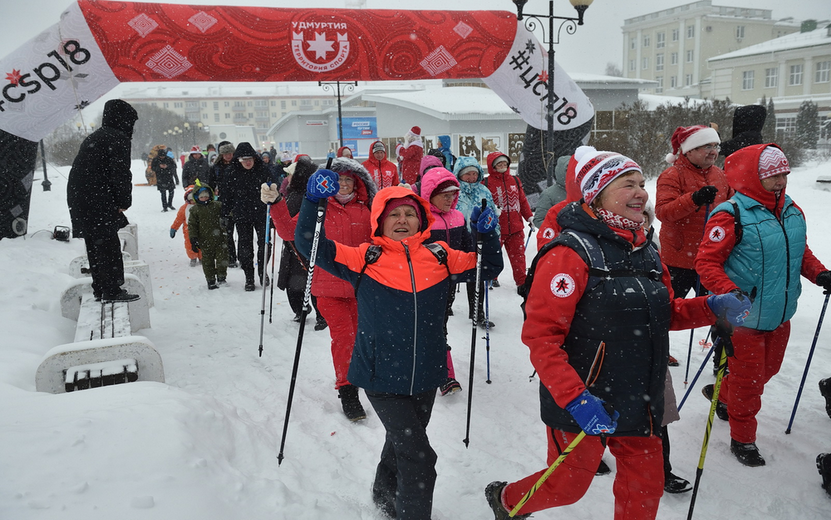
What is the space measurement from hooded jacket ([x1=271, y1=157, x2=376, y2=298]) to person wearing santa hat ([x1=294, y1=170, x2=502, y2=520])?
1.07 m

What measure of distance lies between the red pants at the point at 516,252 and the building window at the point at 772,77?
45.2 meters

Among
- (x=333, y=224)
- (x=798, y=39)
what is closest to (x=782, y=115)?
(x=798, y=39)

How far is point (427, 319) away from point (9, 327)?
4.52m

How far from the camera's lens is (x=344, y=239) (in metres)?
3.97

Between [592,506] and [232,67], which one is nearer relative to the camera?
[592,506]

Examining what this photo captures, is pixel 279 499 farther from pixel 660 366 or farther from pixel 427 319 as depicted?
pixel 660 366

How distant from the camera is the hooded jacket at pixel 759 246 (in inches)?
128

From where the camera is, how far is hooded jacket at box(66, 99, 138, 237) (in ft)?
17.1

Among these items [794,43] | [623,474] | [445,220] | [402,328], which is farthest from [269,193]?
[794,43]

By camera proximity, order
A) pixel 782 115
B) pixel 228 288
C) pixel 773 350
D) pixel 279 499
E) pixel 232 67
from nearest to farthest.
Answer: pixel 279 499 → pixel 773 350 → pixel 232 67 → pixel 228 288 → pixel 782 115

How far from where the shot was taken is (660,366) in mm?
2326

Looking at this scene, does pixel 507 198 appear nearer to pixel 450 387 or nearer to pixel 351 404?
pixel 450 387

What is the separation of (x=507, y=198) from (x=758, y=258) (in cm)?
373

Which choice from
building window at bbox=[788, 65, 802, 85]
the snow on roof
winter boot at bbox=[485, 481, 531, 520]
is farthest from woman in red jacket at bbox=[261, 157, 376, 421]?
building window at bbox=[788, 65, 802, 85]
